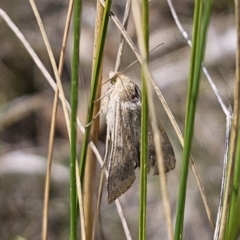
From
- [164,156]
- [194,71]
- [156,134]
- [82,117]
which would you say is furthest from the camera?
[82,117]

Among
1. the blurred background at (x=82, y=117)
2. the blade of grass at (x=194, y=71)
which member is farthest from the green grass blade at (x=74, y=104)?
the blurred background at (x=82, y=117)

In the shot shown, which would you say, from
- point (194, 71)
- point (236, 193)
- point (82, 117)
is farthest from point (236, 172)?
point (82, 117)

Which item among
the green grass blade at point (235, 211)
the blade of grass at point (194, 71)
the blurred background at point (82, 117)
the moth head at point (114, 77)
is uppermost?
the blurred background at point (82, 117)

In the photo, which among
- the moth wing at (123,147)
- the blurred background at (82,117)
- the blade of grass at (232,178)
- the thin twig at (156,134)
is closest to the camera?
the thin twig at (156,134)

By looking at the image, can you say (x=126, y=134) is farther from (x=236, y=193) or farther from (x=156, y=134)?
(x=156, y=134)

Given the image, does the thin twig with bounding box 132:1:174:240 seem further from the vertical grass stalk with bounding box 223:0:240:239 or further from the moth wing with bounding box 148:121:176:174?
the moth wing with bounding box 148:121:176:174

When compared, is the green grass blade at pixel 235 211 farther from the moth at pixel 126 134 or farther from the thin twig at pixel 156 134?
the moth at pixel 126 134

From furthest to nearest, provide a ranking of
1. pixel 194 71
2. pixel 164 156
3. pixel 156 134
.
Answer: pixel 164 156
pixel 194 71
pixel 156 134
